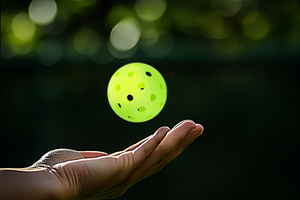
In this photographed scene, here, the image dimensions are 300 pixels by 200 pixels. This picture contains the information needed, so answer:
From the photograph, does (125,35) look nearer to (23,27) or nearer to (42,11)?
(42,11)

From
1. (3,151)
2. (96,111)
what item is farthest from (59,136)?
(3,151)

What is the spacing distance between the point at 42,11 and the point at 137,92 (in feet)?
11.0

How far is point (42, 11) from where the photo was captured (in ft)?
14.9

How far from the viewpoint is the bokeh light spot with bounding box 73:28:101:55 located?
13.2 ft

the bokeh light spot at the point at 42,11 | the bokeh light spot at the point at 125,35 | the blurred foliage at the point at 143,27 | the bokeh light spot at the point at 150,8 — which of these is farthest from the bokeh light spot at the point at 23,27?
the bokeh light spot at the point at 150,8

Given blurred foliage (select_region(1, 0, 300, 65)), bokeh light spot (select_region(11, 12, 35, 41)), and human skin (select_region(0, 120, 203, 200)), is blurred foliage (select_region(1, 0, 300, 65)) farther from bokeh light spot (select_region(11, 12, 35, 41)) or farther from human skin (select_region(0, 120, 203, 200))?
Answer: human skin (select_region(0, 120, 203, 200))

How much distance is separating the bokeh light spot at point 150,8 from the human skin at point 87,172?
3.20 meters

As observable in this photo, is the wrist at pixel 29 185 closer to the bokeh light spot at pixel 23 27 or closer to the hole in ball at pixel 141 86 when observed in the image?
the hole in ball at pixel 141 86

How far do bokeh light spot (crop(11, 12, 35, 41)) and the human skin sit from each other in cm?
360

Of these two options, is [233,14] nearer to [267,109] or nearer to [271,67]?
[271,67]

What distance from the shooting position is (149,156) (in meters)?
1.47

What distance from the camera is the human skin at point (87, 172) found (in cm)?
116

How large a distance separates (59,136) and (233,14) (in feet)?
10.4

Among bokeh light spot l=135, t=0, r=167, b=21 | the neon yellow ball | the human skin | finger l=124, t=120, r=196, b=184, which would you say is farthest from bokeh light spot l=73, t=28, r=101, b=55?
finger l=124, t=120, r=196, b=184
